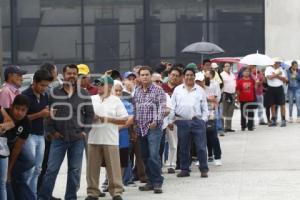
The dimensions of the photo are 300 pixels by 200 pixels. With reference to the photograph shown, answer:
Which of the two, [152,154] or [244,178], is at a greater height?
[152,154]

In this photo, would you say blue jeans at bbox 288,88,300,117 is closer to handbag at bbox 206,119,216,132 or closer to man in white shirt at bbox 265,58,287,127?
man in white shirt at bbox 265,58,287,127

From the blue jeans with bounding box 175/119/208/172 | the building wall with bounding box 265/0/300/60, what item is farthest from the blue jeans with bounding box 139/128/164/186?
the building wall with bounding box 265/0/300/60

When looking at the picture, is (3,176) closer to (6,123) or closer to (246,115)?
(6,123)

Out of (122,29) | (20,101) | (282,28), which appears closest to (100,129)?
(20,101)

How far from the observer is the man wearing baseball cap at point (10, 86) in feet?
36.1

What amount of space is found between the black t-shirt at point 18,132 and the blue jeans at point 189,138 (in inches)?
186

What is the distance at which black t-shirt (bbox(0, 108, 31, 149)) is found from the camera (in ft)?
34.0

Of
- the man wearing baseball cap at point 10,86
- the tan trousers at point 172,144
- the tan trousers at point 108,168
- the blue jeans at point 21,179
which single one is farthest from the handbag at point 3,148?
the tan trousers at point 172,144

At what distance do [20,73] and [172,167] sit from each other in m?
4.83

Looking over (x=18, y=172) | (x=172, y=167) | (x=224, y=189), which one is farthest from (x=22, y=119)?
(x=172, y=167)

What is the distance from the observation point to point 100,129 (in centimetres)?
1240

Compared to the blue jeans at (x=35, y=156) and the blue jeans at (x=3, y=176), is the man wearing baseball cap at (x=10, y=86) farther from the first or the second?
the blue jeans at (x=3, y=176)

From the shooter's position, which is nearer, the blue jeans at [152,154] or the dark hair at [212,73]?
the blue jeans at [152,154]

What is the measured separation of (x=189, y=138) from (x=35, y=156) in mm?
4125
